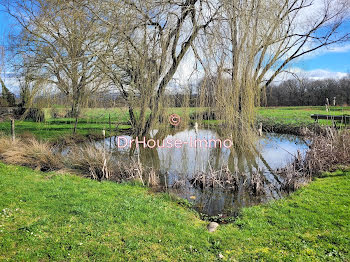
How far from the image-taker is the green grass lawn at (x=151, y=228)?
9.33 feet

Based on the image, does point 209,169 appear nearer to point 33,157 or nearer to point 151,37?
point 151,37

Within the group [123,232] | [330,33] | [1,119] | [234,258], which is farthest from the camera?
[1,119]

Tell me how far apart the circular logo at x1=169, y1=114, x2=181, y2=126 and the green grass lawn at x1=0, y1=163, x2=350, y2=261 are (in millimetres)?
1870

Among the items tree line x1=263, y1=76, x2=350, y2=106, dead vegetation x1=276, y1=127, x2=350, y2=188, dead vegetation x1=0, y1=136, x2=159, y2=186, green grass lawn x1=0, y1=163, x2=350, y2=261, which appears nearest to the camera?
green grass lawn x1=0, y1=163, x2=350, y2=261

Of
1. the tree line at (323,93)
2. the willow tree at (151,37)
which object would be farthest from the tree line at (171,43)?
the tree line at (323,93)

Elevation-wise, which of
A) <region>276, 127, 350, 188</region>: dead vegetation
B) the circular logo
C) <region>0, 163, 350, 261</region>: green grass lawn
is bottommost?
<region>0, 163, 350, 261</region>: green grass lawn

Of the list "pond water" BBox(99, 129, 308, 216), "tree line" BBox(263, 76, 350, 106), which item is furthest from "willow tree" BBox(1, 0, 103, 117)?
"tree line" BBox(263, 76, 350, 106)

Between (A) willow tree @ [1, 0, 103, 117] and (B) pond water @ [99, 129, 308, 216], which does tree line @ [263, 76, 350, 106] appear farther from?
(A) willow tree @ [1, 0, 103, 117]

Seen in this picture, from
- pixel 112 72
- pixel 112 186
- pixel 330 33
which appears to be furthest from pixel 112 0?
pixel 330 33

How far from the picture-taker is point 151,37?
19.7 feet

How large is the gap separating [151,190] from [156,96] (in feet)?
8.26

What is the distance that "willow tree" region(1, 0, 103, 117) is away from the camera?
5484 mm

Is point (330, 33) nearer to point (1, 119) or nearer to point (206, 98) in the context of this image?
point (206, 98)

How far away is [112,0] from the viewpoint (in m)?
5.47
